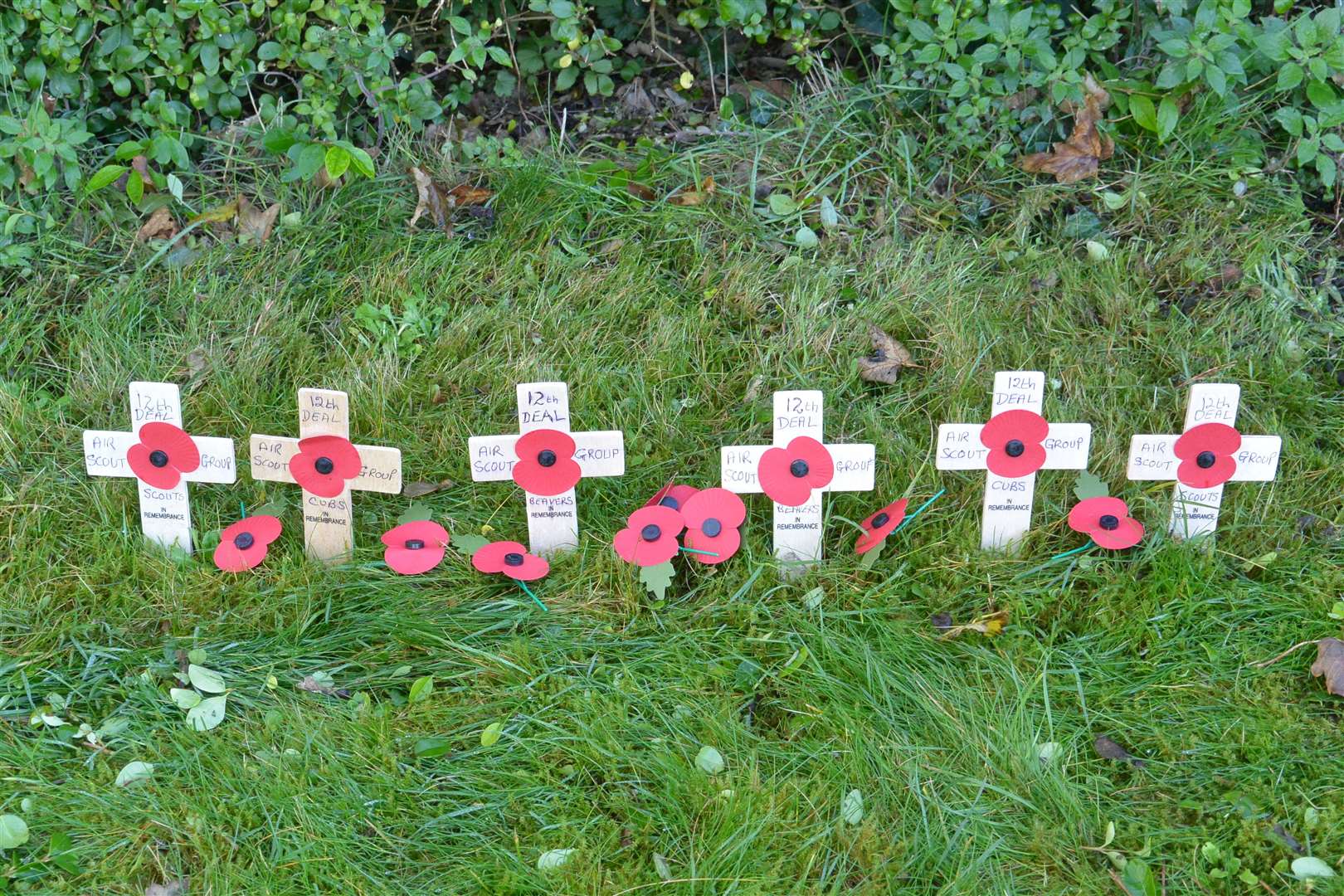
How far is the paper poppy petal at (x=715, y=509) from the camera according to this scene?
8.87ft

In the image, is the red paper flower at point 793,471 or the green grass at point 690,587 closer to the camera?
the green grass at point 690,587

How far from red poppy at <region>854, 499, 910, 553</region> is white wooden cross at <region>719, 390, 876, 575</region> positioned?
0.25 feet

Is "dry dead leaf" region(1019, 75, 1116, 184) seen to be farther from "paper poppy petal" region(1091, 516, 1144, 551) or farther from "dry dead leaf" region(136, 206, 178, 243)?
"dry dead leaf" region(136, 206, 178, 243)

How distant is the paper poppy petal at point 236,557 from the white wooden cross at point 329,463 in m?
0.12

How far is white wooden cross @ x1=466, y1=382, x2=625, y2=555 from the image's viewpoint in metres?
2.66

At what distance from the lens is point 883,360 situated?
3.17 m

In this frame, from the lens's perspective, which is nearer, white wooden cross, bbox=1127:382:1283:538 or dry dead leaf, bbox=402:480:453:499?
white wooden cross, bbox=1127:382:1283:538

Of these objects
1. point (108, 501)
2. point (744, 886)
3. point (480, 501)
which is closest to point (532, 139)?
point (480, 501)

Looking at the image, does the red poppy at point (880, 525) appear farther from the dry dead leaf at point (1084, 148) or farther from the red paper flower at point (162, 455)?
the red paper flower at point (162, 455)

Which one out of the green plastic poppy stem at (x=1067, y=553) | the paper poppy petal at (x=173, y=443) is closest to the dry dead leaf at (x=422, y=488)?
the paper poppy petal at (x=173, y=443)

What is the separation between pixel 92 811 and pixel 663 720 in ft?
3.74

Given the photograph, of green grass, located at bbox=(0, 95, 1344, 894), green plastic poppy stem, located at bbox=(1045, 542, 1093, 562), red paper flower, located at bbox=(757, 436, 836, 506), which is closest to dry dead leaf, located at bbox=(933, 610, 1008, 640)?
green grass, located at bbox=(0, 95, 1344, 894)

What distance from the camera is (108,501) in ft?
9.38

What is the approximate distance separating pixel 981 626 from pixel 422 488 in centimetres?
142
